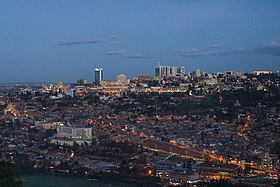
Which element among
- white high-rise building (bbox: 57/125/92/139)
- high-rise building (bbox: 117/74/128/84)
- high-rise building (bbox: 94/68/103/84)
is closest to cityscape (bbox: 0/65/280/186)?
white high-rise building (bbox: 57/125/92/139)

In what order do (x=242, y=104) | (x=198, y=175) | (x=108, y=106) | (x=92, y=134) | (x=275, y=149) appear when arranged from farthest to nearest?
(x=108, y=106)
(x=242, y=104)
(x=92, y=134)
(x=275, y=149)
(x=198, y=175)

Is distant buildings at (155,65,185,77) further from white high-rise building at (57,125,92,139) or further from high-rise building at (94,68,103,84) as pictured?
white high-rise building at (57,125,92,139)

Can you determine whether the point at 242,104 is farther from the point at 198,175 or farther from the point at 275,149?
the point at 198,175

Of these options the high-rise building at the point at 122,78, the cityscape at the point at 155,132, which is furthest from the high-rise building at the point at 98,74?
the cityscape at the point at 155,132

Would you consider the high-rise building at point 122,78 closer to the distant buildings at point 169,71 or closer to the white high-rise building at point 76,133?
the distant buildings at point 169,71

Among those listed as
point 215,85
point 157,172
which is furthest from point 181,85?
point 157,172

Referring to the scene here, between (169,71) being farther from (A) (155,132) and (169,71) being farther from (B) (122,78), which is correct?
(A) (155,132)

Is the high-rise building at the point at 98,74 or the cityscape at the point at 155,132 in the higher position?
the high-rise building at the point at 98,74

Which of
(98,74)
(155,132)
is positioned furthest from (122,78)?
(155,132)
